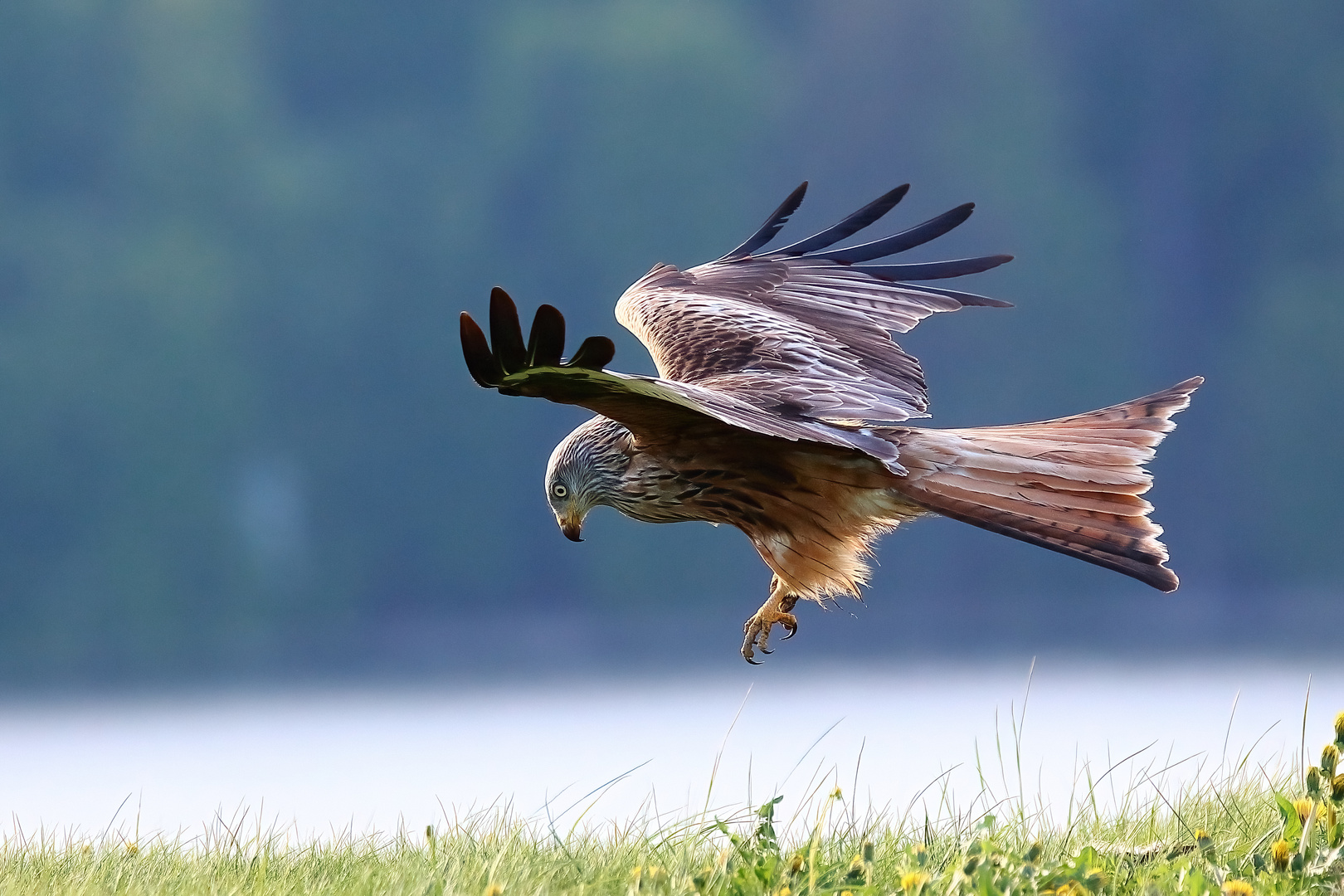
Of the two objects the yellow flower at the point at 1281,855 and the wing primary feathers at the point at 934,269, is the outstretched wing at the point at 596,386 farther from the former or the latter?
the wing primary feathers at the point at 934,269

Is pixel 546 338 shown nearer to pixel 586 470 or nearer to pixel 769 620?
pixel 586 470

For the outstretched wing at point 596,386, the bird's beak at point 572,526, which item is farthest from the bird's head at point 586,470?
the outstretched wing at point 596,386

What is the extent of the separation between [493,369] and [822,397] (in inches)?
42.1

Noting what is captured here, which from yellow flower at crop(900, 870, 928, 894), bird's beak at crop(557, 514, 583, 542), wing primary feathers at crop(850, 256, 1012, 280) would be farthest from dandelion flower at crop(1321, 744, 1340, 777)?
wing primary feathers at crop(850, 256, 1012, 280)

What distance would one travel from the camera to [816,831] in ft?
7.01

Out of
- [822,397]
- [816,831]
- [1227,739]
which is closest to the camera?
[816,831]

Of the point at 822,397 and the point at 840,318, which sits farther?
the point at 840,318

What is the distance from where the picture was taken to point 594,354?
2143 mm

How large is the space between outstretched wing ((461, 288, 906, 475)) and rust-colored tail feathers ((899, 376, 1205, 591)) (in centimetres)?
13

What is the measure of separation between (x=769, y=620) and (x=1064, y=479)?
97cm

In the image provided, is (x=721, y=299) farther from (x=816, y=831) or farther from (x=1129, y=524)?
(x=816, y=831)

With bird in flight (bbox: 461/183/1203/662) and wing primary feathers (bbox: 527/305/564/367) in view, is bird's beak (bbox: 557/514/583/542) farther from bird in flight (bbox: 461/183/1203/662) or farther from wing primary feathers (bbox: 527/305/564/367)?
wing primary feathers (bbox: 527/305/564/367)

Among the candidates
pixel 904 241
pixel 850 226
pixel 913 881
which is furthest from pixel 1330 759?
pixel 850 226

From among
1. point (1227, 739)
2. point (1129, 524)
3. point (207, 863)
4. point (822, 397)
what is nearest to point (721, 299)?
point (822, 397)
